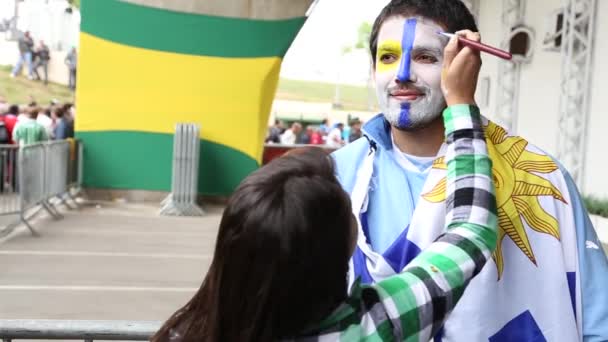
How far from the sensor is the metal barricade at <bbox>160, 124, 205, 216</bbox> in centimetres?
1052

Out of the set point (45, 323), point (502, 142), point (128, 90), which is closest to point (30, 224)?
point (128, 90)

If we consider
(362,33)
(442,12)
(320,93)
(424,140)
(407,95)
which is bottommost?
(424,140)

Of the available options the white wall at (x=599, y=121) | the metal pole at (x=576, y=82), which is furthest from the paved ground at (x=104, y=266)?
the white wall at (x=599, y=121)

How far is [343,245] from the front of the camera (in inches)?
47.4

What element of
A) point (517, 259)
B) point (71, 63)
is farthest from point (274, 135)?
point (517, 259)

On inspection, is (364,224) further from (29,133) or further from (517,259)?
(29,133)

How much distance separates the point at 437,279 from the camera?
123 cm

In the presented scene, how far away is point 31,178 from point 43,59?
18.1 metres

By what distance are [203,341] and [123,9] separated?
33.9 feet

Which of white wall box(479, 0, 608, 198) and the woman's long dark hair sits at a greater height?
white wall box(479, 0, 608, 198)

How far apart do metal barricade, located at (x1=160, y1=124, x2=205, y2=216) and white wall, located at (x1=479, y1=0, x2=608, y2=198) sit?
5580 mm

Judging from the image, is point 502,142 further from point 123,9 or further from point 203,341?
point 123,9

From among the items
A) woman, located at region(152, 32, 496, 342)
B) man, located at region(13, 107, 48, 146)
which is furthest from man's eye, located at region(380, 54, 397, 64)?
man, located at region(13, 107, 48, 146)

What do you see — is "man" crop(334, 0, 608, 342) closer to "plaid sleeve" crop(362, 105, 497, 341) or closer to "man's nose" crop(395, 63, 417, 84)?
"man's nose" crop(395, 63, 417, 84)
